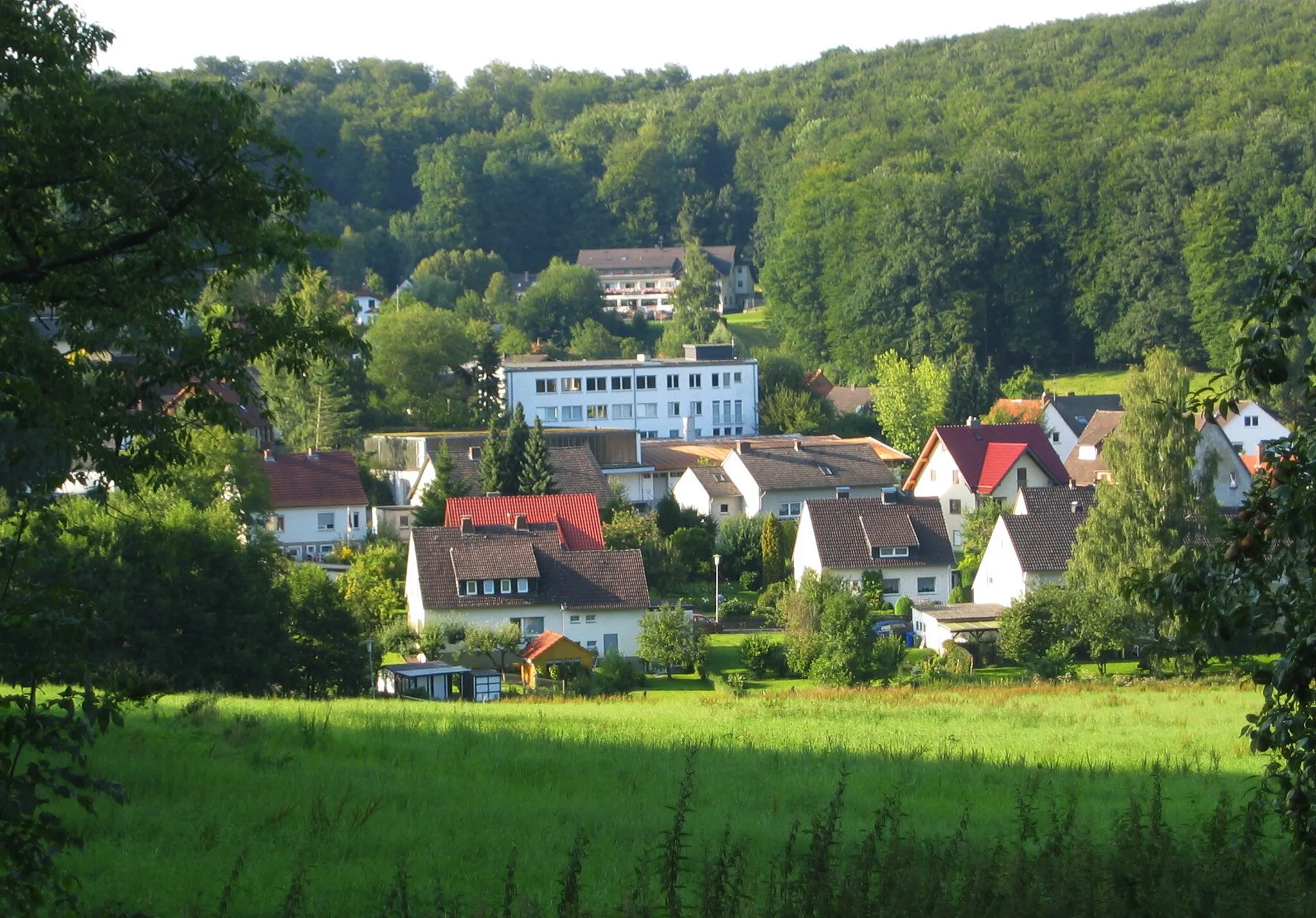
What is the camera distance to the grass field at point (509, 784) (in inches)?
337

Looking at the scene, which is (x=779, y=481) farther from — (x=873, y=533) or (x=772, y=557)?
(x=873, y=533)

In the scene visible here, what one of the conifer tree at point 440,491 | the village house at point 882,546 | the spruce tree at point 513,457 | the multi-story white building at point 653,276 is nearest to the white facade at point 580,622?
the village house at point 882,546

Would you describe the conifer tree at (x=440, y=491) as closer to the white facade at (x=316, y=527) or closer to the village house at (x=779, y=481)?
the white facade at (x=316, y=527)

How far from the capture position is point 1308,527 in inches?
195

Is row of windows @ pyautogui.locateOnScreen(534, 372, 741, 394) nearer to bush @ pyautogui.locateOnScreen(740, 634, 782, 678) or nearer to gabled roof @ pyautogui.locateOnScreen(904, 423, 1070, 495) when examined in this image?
gabled roof @ pyautogui.locateOnScreen(904, 423, 1070, 495)

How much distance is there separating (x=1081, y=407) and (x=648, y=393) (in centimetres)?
1978

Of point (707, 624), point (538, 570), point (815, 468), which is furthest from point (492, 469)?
point (538, 570)

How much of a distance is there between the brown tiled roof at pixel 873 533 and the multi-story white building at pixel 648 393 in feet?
96.3

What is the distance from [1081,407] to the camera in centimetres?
7000

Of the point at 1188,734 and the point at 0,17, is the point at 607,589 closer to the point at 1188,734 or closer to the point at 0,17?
the point at 1188,734

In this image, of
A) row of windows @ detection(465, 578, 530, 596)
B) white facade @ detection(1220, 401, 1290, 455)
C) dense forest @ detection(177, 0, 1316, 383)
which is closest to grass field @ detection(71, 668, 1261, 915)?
row of windows @ detection(465, 578, 530, 596)

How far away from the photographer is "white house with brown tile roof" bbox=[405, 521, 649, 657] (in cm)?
3600

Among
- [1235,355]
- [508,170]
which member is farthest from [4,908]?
[508,170]

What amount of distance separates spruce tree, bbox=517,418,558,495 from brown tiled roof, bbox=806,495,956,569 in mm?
9786
